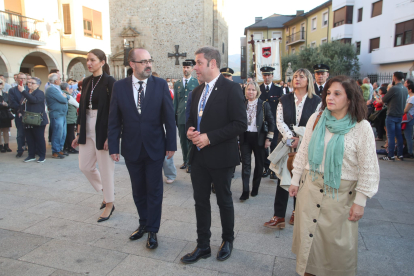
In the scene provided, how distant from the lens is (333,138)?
227 cm

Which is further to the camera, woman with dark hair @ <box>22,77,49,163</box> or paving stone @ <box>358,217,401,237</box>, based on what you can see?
woman with dark hair @ <box>22,77,49,163</box>

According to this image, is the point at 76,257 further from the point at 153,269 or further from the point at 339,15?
the point at 339,15

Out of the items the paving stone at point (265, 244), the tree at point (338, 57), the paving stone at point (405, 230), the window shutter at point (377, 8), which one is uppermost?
the window shutter at point (377, 8)

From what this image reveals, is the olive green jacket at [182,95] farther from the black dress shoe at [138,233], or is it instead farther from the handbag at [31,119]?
the handbag at [31,119]

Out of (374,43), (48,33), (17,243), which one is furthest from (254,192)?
(374,43)

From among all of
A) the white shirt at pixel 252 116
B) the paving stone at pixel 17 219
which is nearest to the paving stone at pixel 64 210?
the paving stone at pixel 17 219

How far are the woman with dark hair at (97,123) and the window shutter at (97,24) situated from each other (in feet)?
71.9

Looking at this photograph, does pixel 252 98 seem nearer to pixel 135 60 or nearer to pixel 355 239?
pixel 135 60

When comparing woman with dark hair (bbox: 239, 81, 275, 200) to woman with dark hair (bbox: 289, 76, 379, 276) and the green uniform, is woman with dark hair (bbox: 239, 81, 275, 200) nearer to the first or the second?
the green uniform

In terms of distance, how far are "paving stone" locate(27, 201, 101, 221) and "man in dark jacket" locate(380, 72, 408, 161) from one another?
7018 mm

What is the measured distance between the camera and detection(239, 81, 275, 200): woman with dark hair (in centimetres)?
481

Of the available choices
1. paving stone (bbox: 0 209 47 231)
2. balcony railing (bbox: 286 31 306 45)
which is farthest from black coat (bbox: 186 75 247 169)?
balcony railing (bbox: 286 31 306 45)

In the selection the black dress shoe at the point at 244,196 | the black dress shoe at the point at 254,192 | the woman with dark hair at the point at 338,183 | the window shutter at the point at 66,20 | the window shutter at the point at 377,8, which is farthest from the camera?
the window shutter at the point at 377,8

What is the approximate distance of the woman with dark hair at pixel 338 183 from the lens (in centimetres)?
220
